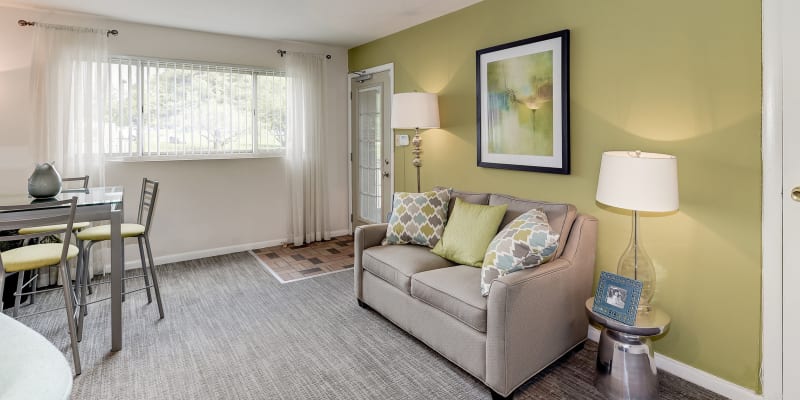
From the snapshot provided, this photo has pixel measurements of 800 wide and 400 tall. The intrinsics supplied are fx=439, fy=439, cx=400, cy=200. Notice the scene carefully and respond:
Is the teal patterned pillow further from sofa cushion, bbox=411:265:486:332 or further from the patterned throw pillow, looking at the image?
the patterned throw pillow

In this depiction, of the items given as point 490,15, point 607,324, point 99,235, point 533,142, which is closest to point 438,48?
point 490,15

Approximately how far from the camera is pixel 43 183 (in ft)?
9.24

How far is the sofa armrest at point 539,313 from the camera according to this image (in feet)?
7.01

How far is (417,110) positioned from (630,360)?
8.29 ft

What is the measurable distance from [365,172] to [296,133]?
96 centimetres

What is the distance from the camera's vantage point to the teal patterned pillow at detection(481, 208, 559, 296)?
2.32m

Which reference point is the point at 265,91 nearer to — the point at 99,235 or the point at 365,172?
the point at 365,172

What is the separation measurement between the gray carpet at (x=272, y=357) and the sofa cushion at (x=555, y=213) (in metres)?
0.74

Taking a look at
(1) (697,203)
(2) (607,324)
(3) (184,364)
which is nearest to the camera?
(2) (607,324)

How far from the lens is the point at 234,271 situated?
173 inches

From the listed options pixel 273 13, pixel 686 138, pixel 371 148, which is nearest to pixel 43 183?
pixel 273 13
